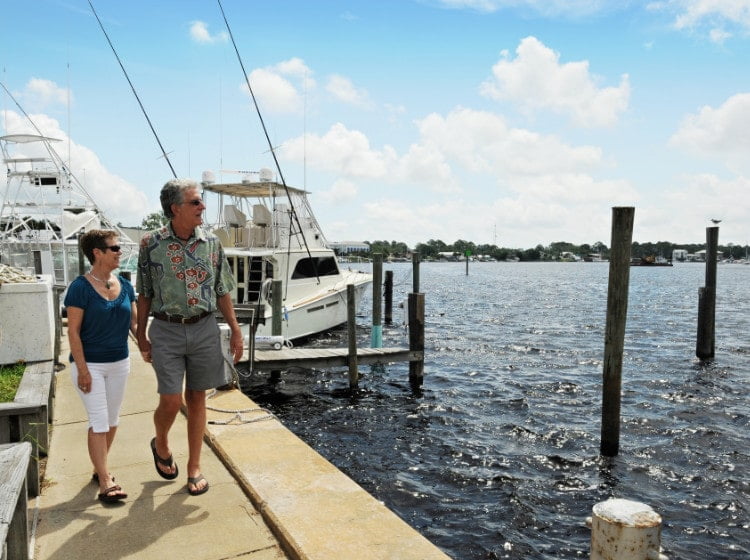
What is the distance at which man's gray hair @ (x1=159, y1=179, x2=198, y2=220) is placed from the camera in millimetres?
3449

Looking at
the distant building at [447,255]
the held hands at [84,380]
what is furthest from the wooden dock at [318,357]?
the distant building at [447,255]

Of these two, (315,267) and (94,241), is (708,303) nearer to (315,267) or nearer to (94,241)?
(315,267)

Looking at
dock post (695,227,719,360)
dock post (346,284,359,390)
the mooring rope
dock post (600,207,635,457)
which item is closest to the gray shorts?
the mooring rope

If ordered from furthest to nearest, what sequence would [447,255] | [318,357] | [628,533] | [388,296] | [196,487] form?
[447,255] < [388,296] < [318,357] < [196,487] < [628,533]

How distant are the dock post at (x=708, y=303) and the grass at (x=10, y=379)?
47.0 feet

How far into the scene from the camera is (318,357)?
1015cm

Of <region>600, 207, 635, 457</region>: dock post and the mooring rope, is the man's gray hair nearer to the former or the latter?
the mooring rope

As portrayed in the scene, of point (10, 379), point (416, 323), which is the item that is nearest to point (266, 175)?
point (416, 323)

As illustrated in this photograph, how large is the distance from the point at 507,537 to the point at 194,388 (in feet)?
12.2

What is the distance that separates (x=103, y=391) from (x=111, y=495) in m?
0.63

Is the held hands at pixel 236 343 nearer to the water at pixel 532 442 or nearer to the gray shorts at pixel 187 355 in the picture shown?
the gray shorts at pixel 187 355

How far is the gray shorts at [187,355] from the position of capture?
3.54 m

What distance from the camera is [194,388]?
3684 mm

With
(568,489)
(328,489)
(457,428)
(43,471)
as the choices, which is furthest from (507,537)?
(43,471)
